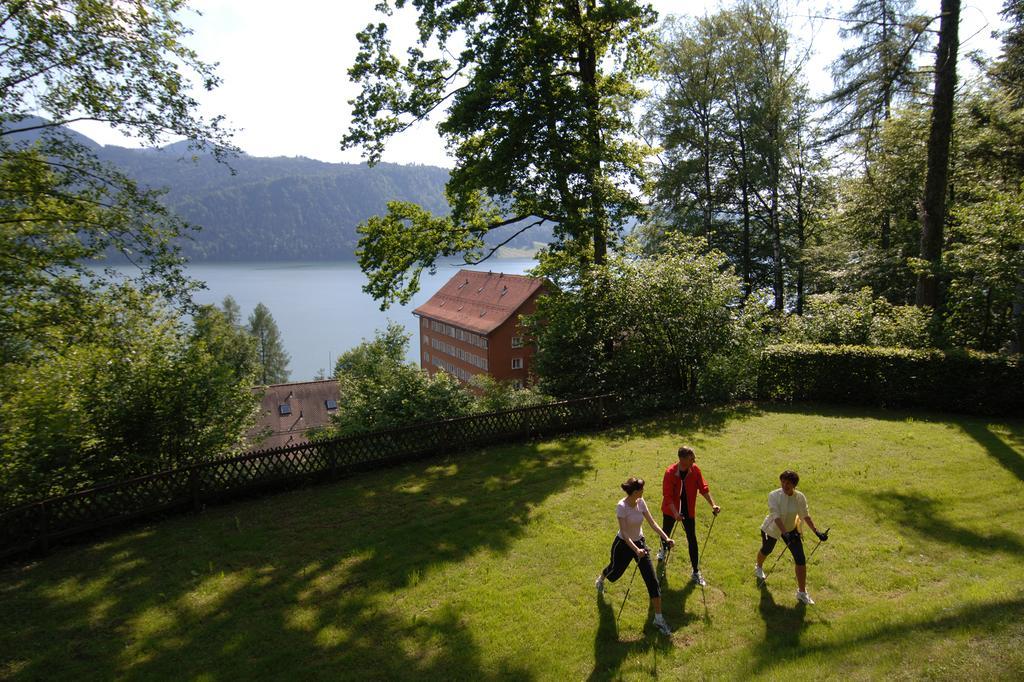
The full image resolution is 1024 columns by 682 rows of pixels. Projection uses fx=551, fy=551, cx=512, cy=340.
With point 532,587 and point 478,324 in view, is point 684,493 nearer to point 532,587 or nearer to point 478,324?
point 532,587

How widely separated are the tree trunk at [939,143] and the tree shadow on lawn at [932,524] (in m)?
10.1

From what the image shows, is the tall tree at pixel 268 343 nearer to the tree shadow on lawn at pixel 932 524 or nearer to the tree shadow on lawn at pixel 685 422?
the tree shadow on lawn at pixel 685 422

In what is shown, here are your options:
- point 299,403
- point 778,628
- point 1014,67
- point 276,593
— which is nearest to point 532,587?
point 778,628

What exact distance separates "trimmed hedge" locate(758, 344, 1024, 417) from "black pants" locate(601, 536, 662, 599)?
12.8 metres

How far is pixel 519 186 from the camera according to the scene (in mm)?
16547

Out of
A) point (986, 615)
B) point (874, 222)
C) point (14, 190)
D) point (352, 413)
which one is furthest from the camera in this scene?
point (874, 222)

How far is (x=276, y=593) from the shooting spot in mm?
7734

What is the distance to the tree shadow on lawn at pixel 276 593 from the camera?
6273 mm

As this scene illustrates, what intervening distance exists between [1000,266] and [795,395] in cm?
612

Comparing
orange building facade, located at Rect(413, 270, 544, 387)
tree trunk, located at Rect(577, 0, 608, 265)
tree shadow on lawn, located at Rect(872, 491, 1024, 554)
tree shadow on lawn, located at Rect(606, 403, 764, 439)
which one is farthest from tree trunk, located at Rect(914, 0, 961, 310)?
orange building facade, located at Rect(413, 270, 544, 387)

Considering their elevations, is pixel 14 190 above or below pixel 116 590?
above

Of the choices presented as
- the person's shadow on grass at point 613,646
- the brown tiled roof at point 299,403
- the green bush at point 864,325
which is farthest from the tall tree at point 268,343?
the person's shadow on grass at point 613,646

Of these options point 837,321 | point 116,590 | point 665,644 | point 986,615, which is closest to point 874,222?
point 837,321

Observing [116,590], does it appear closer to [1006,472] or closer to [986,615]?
[986,615]
